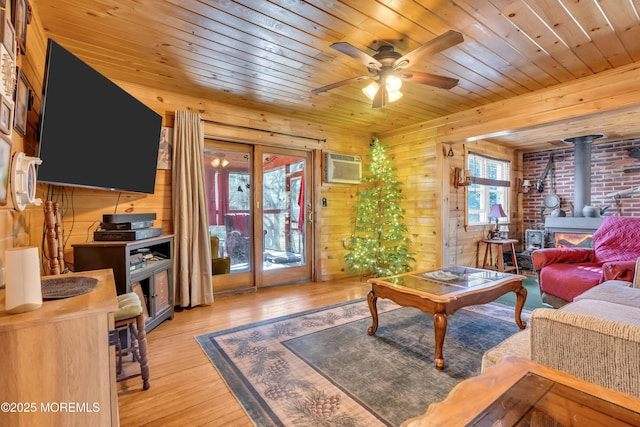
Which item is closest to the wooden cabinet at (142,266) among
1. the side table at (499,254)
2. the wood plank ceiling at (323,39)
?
the wood plank ceiling at (323,39)

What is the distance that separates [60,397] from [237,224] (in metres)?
3.11

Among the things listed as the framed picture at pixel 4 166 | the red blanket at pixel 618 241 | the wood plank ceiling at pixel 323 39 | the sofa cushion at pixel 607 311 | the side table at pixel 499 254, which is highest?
the wood plank ceiling at pixel 323 39

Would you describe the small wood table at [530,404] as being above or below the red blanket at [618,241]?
below

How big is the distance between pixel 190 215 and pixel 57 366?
259 cm

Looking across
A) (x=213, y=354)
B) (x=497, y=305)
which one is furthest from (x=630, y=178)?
(x=213, y=354)

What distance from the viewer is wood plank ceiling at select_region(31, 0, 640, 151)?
2.00 metres

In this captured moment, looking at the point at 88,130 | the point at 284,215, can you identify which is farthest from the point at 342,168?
the point at 88,130

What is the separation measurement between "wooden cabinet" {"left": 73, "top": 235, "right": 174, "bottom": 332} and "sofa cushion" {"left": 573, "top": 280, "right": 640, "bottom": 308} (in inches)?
128

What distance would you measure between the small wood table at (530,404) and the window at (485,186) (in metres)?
4.69

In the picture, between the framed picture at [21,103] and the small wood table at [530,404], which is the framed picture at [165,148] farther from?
the small wood table at [530,404]

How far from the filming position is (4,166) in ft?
4.60

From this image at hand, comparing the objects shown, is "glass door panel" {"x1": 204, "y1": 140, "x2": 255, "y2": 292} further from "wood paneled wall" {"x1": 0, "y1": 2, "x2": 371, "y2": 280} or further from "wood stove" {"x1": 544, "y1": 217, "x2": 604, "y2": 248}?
"wood stove" {"x1": 544, "y1": 217, "x2": 604, "y2": 248}

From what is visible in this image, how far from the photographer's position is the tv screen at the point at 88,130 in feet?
5.77

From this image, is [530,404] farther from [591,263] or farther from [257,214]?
[257,214]
